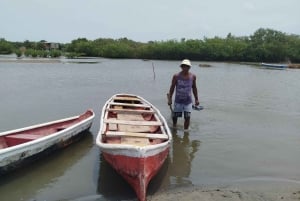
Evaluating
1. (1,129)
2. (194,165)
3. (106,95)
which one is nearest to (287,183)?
(194,165)

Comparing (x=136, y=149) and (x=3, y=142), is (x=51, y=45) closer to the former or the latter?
(x=3, y=142)

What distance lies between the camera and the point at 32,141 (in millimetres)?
7043

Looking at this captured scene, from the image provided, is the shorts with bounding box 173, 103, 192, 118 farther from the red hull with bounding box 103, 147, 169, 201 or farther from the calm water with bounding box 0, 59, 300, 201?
the red hull with bounding box 103, 147, 169, 201

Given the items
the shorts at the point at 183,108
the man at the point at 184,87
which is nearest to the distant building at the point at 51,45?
the shorts at the point at 183,108

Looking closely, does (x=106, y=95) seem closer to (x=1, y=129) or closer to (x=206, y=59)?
(x=1, y=129)

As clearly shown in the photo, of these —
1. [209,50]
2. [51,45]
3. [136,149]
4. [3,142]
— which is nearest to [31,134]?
[3,142]

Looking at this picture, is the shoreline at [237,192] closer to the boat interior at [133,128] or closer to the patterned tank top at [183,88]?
the boat interior at [133,128]

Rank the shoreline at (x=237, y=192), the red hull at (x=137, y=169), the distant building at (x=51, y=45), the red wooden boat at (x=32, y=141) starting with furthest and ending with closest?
the distant building at (x=51, y=45) < the red wooden boat at (x=32, y=141) < the shoreline at (x=237, y=192) < the red hull at (x=137, y=169)

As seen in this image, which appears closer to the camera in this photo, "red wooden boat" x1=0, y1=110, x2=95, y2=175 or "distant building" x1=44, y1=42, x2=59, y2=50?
"red wooden boat" x1=0, y1=110, x2=95, y2=175

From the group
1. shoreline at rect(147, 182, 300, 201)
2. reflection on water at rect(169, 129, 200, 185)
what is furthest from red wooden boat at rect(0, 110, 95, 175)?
shoreline at rect(147, 182, 300, 201)

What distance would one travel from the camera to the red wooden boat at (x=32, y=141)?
654 centimetres

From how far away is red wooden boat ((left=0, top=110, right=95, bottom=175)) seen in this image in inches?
257

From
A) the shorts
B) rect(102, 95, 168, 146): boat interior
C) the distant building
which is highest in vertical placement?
the distant building

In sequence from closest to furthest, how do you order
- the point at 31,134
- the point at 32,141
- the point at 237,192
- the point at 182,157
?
the point at 237,192, the point at 32,141, the point at 31,134, the point at 182,157
